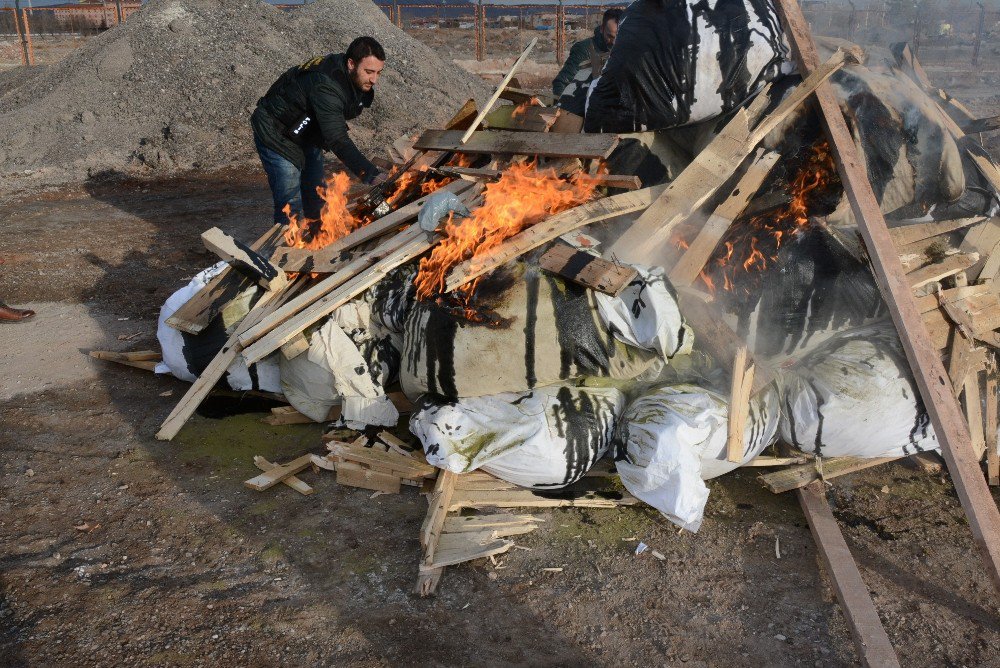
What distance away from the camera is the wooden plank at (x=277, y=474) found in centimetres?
409

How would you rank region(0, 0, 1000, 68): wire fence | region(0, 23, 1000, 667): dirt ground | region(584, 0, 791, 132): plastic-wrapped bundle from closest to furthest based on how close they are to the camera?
region(0, 23, 1000, 667): dirt ground
region(584, 0, 791, 132): plastic-wrapped bundle
region(0, 0, 1000, 68): wire fence

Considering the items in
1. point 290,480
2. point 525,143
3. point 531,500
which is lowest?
point 290,480

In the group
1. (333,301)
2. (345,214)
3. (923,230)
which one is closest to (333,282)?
(333,301)

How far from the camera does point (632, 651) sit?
308cm

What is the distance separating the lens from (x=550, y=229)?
→ 4180 mm

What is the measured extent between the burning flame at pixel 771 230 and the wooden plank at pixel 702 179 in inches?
7.0

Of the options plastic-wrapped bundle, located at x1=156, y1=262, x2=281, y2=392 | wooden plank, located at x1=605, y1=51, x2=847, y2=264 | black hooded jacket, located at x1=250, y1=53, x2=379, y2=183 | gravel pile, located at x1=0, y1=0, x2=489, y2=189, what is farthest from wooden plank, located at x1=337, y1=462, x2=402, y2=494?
gravel pile, located at x1=0, y1=0, x2=489, y2=189

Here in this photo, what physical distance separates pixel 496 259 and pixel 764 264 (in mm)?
1444

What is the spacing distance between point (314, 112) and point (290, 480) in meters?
3.45

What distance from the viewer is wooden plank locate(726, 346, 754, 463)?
3.74m

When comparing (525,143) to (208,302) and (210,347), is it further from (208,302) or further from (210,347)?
(210,347)

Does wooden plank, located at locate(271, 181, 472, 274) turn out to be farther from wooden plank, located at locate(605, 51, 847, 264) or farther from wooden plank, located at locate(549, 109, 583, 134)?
wooden plank, located at locate(605, 51, 847, 264)

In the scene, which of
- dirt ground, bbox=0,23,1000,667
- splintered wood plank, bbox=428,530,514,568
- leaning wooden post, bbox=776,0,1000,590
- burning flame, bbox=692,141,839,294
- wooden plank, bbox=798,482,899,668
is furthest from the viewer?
burning flame, bbox=692,141,839,294

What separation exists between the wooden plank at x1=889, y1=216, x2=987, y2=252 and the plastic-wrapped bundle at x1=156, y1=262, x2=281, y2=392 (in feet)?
12.1
